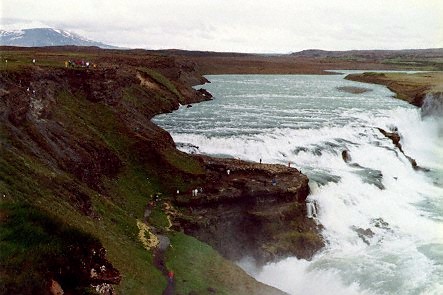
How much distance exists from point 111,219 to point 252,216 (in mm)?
8351

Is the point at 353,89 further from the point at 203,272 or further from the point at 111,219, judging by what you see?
the point at 203,272

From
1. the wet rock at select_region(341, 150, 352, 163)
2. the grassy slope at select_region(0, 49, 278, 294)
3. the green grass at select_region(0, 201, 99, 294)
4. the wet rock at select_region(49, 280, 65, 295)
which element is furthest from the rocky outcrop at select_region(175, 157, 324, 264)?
the wet rock at select_region(49, 280, 65, 295)

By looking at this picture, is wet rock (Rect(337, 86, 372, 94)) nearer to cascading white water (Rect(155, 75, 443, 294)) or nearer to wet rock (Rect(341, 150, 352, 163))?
cascading white water (Rect(155, 75, 443, 294))

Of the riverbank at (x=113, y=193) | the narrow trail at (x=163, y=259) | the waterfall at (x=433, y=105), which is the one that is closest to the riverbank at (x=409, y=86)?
the waterfall at (x=433, y=105)

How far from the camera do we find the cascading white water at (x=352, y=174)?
23.9m

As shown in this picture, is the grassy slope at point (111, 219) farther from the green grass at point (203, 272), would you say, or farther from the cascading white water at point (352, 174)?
the cascading white water at point (352, 174)

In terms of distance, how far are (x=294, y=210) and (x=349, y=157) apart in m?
12.4

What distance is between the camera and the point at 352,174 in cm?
3481

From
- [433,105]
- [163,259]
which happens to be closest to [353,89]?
[433,105]

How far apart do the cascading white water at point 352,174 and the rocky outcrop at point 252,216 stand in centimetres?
88

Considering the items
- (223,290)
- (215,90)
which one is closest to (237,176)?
(223,290)

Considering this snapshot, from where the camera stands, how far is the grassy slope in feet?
41.3

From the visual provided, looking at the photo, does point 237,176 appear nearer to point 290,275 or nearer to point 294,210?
point 294,210

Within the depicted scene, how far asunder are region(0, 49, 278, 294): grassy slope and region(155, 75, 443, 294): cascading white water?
5.13 meters
